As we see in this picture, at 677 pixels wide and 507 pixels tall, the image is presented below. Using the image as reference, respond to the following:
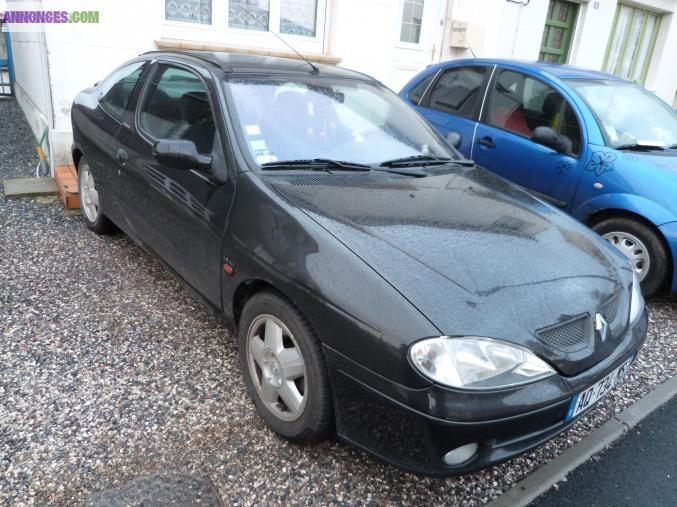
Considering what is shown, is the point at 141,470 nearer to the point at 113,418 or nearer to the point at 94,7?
the point at 113,418

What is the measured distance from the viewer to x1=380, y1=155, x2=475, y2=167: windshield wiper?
3.00m

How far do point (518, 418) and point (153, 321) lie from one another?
7.44ft

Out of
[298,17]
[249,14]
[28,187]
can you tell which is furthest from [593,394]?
[298,17]

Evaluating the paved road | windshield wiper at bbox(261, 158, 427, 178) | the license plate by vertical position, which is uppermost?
windshield wiper at bbox(261, 158, 427, 178)

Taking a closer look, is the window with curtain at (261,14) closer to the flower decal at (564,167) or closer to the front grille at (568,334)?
the flower decal at (564,167)

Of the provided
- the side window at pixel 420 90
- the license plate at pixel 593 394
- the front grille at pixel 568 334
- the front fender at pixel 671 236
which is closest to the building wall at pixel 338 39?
the side window at pixel 420 90

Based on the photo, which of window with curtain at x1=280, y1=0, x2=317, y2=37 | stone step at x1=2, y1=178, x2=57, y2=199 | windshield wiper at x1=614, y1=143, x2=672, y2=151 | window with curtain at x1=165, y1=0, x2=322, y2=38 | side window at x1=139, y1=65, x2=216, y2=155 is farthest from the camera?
window with curtain at x1=280, y1=0, x2=317, y2=37

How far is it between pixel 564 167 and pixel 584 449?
253 cm

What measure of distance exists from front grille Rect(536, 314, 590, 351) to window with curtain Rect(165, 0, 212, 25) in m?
6.06

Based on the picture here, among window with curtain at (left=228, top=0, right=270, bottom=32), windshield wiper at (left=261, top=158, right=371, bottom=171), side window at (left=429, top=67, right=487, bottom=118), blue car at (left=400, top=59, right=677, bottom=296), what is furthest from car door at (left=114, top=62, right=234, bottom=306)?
window with curtain at (left=228, top=0, right=270, bottom=32)

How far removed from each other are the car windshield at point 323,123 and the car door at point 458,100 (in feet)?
5.75

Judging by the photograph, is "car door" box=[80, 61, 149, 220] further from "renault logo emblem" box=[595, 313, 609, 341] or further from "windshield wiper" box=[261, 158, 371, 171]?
"renault logo emblem" box=[595, 313, 609, 341]

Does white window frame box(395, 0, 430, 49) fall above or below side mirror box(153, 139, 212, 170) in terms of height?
above

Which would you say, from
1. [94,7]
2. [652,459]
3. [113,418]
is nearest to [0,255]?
[113,418]
